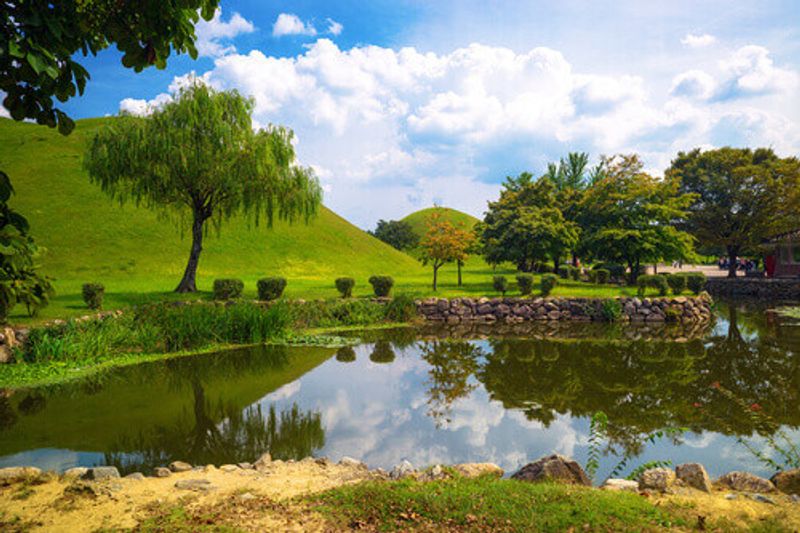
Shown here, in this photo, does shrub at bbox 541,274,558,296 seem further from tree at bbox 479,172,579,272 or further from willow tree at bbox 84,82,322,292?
willow tree at bbox 84,82,322,292

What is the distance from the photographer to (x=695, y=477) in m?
5.62

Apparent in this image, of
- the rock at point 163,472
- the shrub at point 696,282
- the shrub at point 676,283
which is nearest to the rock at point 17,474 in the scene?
the rock at point 163,472

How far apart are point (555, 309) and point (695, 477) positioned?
57.4 feet

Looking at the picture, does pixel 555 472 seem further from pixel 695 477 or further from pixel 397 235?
pixel 397 235

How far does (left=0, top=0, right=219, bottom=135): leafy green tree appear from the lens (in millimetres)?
3203

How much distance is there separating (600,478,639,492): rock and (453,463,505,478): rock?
4.00 ft

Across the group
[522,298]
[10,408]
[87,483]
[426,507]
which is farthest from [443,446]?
[522,298]

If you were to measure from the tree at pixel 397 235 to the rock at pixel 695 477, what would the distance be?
233 ft

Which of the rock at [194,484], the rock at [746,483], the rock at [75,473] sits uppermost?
the rock at [194,484]

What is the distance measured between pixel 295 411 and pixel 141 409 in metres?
2.96

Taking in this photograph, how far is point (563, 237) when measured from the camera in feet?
107

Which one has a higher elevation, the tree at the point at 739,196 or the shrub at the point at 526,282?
the tree at the point at 739,196

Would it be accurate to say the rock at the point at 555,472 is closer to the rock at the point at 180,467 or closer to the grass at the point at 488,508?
the grass at the point at 488,508

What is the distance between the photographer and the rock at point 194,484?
213 inches
